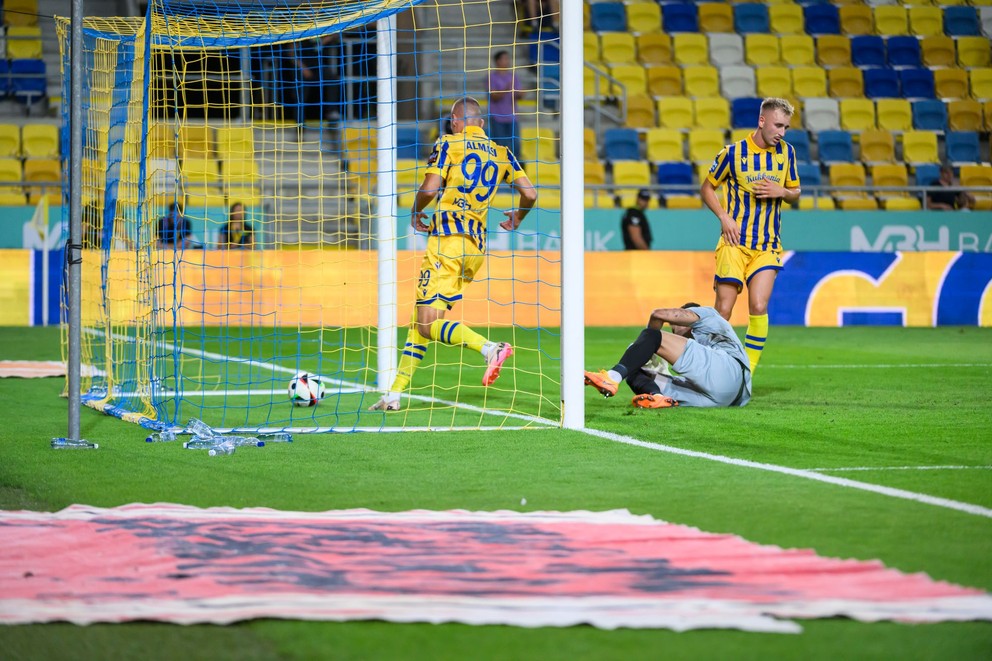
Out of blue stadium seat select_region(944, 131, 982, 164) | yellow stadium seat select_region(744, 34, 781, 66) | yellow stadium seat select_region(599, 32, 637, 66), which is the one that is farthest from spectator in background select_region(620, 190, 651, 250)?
blue stadium seat select_region(944, 131, 982, 164)

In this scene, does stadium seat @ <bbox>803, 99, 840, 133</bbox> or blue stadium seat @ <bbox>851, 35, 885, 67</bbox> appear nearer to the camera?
stadium seat @ <bbox>803, 99, 840, 133</bbox>

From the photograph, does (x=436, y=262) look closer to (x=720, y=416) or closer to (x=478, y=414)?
(x=478, y=414)

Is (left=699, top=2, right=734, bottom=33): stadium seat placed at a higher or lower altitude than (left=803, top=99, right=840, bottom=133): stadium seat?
higher

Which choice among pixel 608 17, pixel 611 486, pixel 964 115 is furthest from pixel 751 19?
pixel 611 486

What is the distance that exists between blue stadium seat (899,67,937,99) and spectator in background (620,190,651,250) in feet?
24.1

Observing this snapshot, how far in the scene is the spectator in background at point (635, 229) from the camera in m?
18.4

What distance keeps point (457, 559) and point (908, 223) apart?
1656cm

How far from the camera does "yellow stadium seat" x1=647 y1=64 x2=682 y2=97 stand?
72.7 ft

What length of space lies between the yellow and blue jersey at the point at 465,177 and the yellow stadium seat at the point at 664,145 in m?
12.9

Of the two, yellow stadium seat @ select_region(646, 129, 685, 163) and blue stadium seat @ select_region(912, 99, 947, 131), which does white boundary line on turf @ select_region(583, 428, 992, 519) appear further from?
blue stadium seat @ select_region(912, 99, 947, 131)

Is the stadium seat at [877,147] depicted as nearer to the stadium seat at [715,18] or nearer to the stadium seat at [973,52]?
the stadium seat at [973,52]

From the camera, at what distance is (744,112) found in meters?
21.6

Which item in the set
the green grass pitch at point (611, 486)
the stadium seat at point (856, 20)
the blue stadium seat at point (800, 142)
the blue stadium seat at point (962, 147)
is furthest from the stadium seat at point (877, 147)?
the green grass pitch at point (611, 486)

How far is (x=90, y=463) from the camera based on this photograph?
19.5 ft
